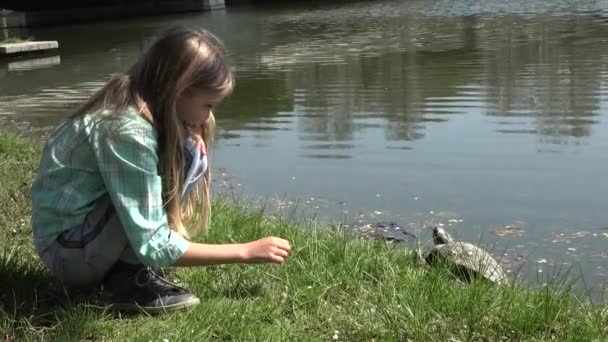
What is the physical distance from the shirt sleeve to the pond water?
2.37 metres

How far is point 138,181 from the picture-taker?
107 inches

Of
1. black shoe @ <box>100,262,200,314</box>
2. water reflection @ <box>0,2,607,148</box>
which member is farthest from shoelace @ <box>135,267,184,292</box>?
water reflection @ <box>0,2,607,148</box>

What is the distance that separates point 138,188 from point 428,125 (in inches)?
273

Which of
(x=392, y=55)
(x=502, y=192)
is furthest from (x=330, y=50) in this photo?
(x=502, y=192)

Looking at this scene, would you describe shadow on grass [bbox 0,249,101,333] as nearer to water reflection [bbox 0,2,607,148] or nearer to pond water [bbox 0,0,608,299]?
pond water [bbox 0,0,608,299]

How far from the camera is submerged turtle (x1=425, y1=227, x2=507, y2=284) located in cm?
371

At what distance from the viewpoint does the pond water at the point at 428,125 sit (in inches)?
239

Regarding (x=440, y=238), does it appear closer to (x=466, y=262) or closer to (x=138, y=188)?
(x=466, y=262)

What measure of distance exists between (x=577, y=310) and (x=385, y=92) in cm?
900

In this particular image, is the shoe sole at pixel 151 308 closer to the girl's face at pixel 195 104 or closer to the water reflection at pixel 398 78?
the girl's face at pixel 195 104

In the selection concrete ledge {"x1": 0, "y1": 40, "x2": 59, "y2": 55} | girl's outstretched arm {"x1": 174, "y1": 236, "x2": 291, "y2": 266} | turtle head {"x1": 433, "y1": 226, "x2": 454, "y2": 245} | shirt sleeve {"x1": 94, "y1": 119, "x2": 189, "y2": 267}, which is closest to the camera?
shirt sleeve {"x1": 94, "y1": 119, "x2": 189, "y2": 267}

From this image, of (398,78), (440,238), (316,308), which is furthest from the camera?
(398,78)

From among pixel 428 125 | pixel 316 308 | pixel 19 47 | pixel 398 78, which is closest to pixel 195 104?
pixel 316 308

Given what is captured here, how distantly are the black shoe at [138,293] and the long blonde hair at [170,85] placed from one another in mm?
218
